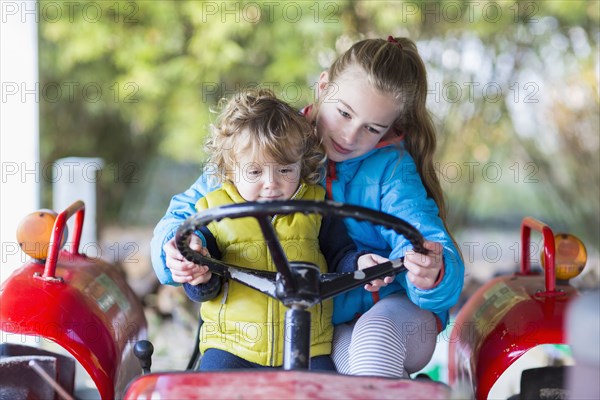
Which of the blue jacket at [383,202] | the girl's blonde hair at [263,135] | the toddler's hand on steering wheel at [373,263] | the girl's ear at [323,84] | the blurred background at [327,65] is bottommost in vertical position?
the toddler's hand on steering wheel at [373,263]

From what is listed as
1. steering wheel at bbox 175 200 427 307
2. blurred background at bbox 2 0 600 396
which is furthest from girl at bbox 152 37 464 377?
blurred background at bbox 2 0 600 396

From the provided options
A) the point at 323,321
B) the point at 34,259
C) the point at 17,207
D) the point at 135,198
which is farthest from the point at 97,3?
the point at 323,321

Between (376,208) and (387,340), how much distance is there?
46 cm

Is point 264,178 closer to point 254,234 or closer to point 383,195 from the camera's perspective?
point 254,234

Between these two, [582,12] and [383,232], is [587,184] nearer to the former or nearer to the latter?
[582,12]

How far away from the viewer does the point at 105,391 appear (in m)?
1.94

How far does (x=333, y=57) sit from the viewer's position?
19.5ft

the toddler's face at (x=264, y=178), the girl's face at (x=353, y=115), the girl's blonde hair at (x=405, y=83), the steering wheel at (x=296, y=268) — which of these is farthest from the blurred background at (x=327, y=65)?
the steering wheel at (x=296, y=268)

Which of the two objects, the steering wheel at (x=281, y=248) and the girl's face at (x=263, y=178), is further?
the girl's face at (x=263, y=178)

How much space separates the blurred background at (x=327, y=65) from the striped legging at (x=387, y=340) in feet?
11.5

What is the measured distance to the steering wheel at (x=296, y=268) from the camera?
1487mm

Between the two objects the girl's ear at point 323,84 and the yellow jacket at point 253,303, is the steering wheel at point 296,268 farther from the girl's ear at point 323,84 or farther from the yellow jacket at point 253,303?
the girl's ear at point 323,84

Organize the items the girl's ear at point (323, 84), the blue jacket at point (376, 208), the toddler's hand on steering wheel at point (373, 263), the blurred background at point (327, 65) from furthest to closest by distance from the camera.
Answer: the blurred background at point (327, 65) → the girl's ear at point (323, 84) → the blue jacket at point (376, 208) → the toddler's hand on steering wheel at point (373, 263)

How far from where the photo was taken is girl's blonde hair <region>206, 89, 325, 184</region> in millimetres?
1947
